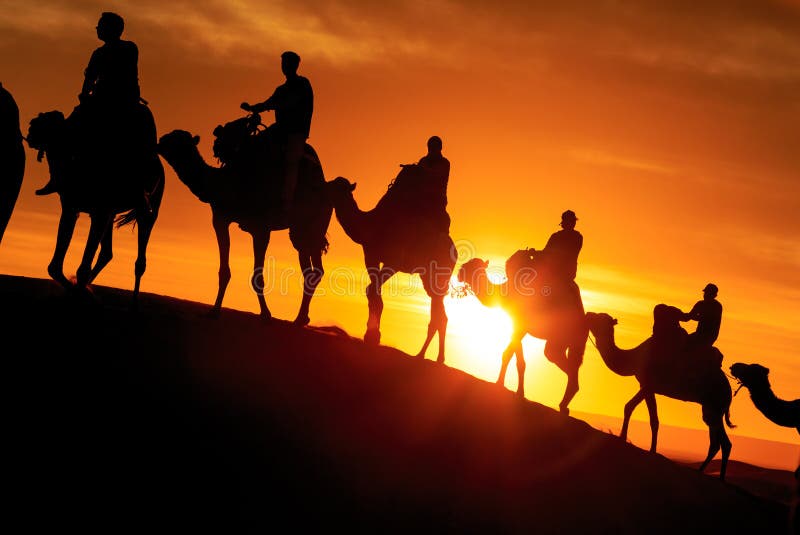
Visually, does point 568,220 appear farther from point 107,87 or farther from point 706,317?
point 107,87

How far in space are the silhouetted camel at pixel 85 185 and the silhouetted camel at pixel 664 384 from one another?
32.9 feet

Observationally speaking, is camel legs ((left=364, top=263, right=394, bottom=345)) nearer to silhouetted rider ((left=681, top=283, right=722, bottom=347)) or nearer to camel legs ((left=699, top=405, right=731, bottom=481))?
silhouetted rider ((left=681, top=283, right=722, bottom=347))

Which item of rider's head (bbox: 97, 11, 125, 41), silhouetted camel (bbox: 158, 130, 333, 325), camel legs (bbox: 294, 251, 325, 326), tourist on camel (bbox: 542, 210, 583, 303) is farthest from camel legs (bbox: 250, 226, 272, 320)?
tourist on camel (bbox: 542, 210, 583, 303)

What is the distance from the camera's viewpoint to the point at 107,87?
1730cm

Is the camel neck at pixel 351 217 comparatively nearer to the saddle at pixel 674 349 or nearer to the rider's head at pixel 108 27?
the rider's head at pixel 108 27

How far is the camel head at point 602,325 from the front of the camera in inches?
925

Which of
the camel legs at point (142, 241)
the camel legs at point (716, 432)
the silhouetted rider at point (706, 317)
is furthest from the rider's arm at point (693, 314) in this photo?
the camel legs at point (142, 241)

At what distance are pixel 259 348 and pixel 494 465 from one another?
387 centimetres

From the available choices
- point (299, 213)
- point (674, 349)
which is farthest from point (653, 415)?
point (299, 213)

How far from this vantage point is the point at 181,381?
49.0 feet

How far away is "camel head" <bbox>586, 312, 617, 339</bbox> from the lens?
2348 cm

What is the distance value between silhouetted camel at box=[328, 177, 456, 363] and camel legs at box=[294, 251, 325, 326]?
2.78ft

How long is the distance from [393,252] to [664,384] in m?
6.35

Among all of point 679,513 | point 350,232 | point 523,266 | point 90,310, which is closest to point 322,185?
point 350,232
